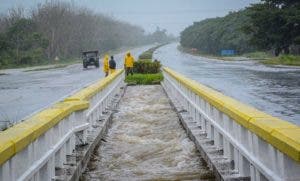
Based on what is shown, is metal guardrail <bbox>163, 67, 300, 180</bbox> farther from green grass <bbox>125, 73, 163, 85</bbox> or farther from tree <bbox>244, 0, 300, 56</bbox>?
tree <bbox>244, 0, 300, 56</bbox>

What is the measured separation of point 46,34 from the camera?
78.1 metres

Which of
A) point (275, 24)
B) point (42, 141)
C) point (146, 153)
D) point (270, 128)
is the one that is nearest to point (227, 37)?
point (275, 24)

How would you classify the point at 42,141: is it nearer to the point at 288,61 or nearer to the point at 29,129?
the point at 29,129

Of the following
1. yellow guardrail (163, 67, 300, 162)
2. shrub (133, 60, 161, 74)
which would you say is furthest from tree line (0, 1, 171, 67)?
yellow guardrail (163, 67, 300, 162)

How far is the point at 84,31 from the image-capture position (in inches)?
3652

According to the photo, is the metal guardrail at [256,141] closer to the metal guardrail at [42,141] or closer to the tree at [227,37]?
the metal guardrail at [42,141]

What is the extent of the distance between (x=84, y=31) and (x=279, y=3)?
1826 inches

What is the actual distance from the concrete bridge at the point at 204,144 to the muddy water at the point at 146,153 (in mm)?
194

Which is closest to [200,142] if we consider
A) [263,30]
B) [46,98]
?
[46,98]

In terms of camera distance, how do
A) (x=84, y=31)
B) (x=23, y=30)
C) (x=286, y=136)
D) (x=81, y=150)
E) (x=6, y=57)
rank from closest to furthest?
(x=286, y=136), (x=81, y=150), (x=6, y=57), (x=23, y=30), (x=84, y=31)

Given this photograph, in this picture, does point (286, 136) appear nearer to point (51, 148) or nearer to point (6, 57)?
point (51, 148)

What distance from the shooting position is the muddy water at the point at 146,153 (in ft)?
23.3

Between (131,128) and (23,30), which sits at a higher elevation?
(23,30)

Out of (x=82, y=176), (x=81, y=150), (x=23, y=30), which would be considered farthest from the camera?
(x=23, y=30)
